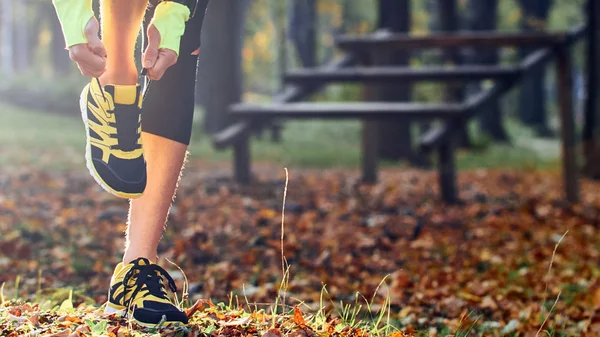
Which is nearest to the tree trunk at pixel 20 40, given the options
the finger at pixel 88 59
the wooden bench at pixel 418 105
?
the wooden bench at pixel 418 105

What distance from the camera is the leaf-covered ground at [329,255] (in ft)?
11.1

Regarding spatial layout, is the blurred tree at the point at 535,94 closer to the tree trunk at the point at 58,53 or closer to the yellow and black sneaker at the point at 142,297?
the tree trunk at the point at 58,53

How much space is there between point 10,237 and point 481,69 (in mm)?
4581

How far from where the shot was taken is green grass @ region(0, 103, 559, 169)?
11062 millimetres

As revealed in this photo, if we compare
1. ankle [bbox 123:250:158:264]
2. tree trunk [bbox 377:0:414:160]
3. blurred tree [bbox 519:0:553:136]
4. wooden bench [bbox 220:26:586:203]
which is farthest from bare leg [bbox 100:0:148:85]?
blurred tree [bbox 519:0:553:136]

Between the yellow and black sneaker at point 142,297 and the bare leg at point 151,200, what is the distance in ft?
0.18

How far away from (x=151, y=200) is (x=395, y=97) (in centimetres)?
931

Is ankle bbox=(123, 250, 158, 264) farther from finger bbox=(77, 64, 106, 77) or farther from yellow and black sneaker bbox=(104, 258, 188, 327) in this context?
finger bbox=(77, 64, 106, 77)

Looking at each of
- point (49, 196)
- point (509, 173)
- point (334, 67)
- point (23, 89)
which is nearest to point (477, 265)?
point (334, 67)

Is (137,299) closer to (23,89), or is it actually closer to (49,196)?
(49,196)

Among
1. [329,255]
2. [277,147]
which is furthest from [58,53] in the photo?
[329,255]

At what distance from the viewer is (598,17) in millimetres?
10242

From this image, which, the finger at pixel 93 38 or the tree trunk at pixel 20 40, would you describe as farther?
the tree trunk at pixel 20 40

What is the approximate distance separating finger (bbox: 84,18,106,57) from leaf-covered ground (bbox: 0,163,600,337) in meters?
0.84
